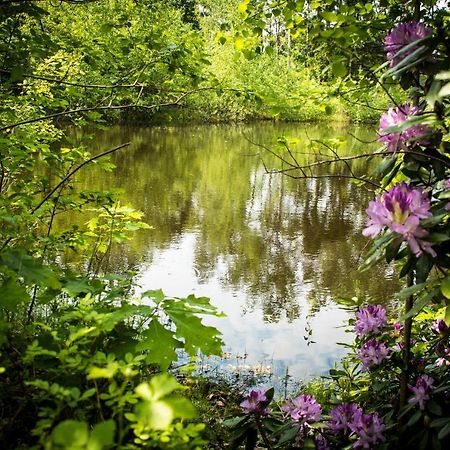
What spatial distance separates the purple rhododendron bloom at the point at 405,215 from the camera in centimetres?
123

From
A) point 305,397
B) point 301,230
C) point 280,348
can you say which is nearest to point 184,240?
point 301,230

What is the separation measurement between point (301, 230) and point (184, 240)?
2013 mm

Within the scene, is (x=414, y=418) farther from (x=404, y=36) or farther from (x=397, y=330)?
(x=404, y=36)

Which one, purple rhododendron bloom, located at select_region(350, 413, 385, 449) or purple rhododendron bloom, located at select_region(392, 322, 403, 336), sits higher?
purple rhododendron bloom, located at select_region(392, 322, 403, 336)

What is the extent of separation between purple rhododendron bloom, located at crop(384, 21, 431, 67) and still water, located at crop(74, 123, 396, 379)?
0.44 m

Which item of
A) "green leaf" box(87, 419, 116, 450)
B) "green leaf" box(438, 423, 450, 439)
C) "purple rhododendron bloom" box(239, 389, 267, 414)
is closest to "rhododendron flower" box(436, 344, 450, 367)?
"green leaf" box(438, 423, 450, 439)

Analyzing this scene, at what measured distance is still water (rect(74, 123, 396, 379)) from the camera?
14.3 ft

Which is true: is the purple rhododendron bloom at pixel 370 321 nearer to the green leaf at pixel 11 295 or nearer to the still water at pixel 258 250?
the still water at pixel 258 250

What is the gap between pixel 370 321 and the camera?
1992 mm

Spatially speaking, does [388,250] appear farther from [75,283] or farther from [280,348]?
[280,348]

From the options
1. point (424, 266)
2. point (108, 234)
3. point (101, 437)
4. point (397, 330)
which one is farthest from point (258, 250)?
point (101, 437)

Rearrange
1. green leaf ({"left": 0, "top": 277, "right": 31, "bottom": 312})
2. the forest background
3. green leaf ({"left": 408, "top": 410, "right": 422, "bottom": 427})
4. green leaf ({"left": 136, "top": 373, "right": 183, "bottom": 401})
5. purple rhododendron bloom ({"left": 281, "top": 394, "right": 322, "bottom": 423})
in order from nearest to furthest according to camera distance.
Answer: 1. green leaf ({"left": 136, "top": 373, "right": 183, "bottom": 401})
2. the forest background
3. green leaf ({"left": 0, "top": 277, "right": 31, "bottom": 312})
4. green leaf ({"left": 408, "top": 410, "right": 422, "bottom": 427})
5. purple rhododendron bloom ({"left": 281, "top": 394, "right": 322, "bottom": 423})

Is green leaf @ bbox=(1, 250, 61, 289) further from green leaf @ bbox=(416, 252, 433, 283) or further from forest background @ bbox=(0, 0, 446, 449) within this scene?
green leaf @ bbox=(416, 252, 433, 283)

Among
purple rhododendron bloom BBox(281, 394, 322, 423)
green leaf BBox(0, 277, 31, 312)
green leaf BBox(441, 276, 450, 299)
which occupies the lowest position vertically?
purple rhododendron bloom BBox(281, 394, 322, 423)
